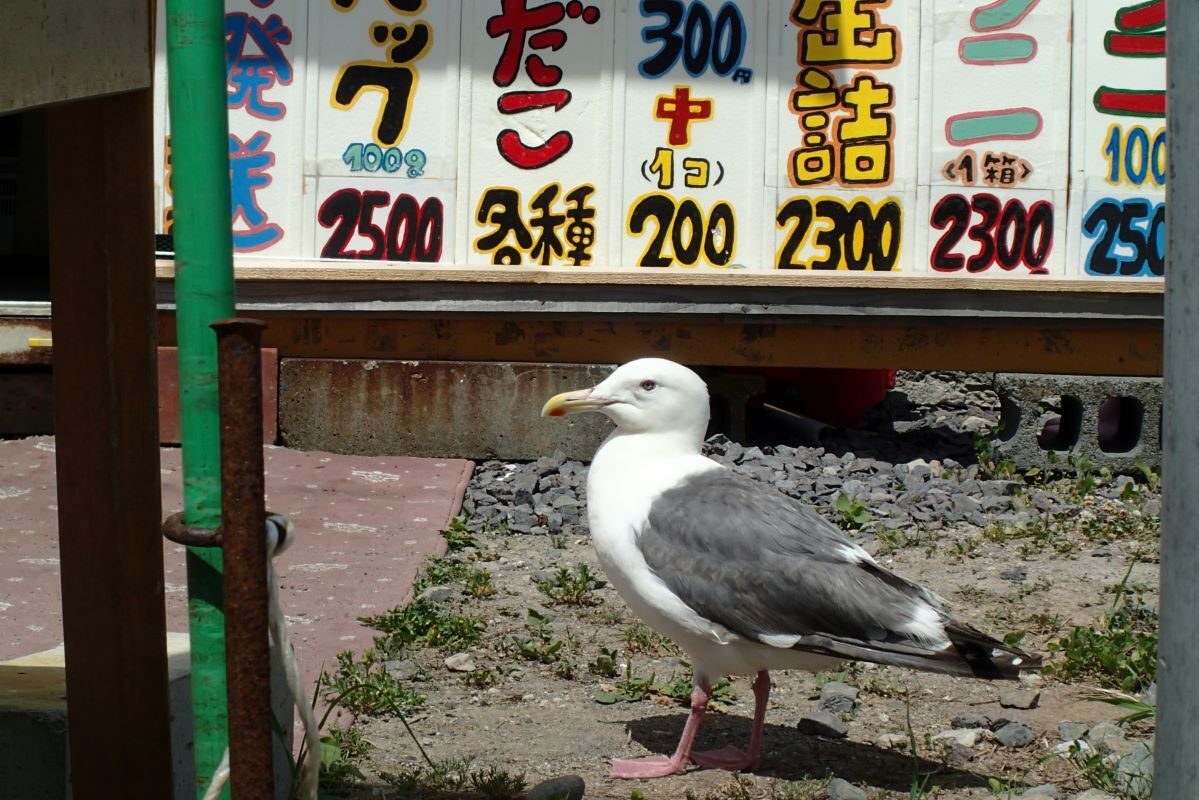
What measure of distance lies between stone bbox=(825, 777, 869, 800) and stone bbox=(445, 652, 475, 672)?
1.40 m

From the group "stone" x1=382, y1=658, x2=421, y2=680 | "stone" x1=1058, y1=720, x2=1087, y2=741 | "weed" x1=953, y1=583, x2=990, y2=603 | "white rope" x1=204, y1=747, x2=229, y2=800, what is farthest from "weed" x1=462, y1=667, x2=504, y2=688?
"white rope" x1=204, y1=747, x2=229, y2=800

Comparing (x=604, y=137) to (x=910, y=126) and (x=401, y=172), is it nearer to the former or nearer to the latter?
(x=401, y=172)

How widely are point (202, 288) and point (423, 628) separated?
285 centimetres

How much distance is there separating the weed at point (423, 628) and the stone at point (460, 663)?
0.28 ft

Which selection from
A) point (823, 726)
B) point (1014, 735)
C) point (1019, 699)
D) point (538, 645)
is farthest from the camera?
point (538, 645)

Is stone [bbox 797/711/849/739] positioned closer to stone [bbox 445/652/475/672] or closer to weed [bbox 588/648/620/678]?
weed [bbox 588/648/620/678]

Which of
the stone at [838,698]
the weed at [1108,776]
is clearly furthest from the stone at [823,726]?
the weed at [1108,776]

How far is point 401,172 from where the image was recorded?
746 centimetres

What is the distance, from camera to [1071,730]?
411cm

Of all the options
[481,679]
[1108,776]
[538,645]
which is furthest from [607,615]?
[1108,776]

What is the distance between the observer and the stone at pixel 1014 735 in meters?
4.08

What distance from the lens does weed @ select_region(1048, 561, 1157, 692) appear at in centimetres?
448

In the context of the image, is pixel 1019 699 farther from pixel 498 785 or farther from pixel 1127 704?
pixel 498 785

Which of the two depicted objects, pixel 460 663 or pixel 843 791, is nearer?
pixel 843 791
